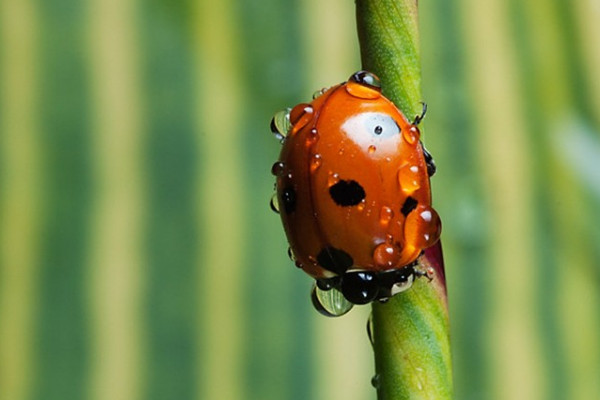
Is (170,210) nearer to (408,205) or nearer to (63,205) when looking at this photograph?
(63,205)

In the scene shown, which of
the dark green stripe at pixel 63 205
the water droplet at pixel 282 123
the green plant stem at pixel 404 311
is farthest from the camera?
the dark green stripe at pixel 63 205

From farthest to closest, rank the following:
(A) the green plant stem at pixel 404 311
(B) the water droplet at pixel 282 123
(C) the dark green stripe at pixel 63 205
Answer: (C) the dark green stripe at pixel 63 205, (B) the water droplet at pixel 282 123, (A) the green plant stem at pixel 404 311

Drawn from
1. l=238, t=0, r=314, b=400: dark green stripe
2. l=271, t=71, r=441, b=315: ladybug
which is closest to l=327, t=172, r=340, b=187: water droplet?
l=271, t=71, r=441, b=315: ladybug

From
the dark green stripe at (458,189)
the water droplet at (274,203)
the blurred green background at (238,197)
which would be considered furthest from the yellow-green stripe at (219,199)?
the water droplet at (274,203)

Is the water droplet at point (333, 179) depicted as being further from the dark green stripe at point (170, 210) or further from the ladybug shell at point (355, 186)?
the dark green stripe at point (170, 210)

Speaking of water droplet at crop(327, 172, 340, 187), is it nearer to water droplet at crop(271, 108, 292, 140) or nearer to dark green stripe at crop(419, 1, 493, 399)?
water droplet at crop(271, 108, 292, 140)

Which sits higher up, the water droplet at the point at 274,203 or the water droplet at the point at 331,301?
the water droplet at the point at 274,203

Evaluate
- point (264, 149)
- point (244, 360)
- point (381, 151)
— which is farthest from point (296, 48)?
point (381, 151)

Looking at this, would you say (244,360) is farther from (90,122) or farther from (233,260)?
(90,122)
